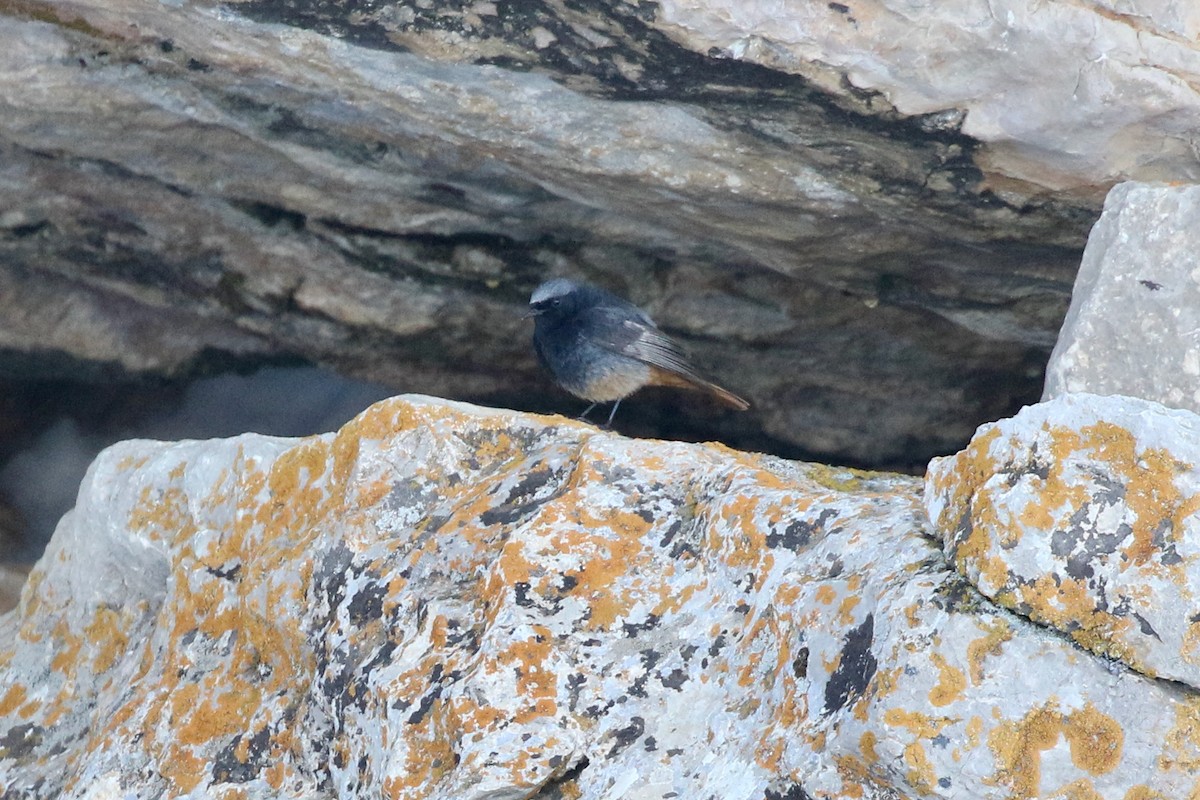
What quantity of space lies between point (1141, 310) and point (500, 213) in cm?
358

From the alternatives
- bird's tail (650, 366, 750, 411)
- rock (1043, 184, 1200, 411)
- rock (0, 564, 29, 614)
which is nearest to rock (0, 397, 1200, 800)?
rock (1043, 184, 1200, 411)

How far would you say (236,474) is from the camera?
4348 millimetres

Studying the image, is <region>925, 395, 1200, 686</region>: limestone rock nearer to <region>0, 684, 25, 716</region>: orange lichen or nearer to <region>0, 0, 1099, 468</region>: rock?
<region>0, 0, 1099, 468</region>: rock

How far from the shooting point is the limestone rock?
234cm

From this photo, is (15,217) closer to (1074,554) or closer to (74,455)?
(74,455)

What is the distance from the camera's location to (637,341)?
6914mm

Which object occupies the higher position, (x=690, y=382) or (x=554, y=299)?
(x=554, y=299)

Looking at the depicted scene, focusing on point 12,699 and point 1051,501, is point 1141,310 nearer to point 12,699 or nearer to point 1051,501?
point 1051,501

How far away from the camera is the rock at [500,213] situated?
15.7 feet

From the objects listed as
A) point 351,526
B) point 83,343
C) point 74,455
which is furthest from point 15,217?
point 351,526

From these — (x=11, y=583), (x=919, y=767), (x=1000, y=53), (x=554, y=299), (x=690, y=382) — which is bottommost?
(x=11, y=583)

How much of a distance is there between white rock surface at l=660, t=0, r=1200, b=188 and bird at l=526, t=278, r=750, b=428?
8.52 ft

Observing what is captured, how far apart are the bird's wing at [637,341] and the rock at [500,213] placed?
443 mm

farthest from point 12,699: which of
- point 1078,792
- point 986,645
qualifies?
point 1078,792
